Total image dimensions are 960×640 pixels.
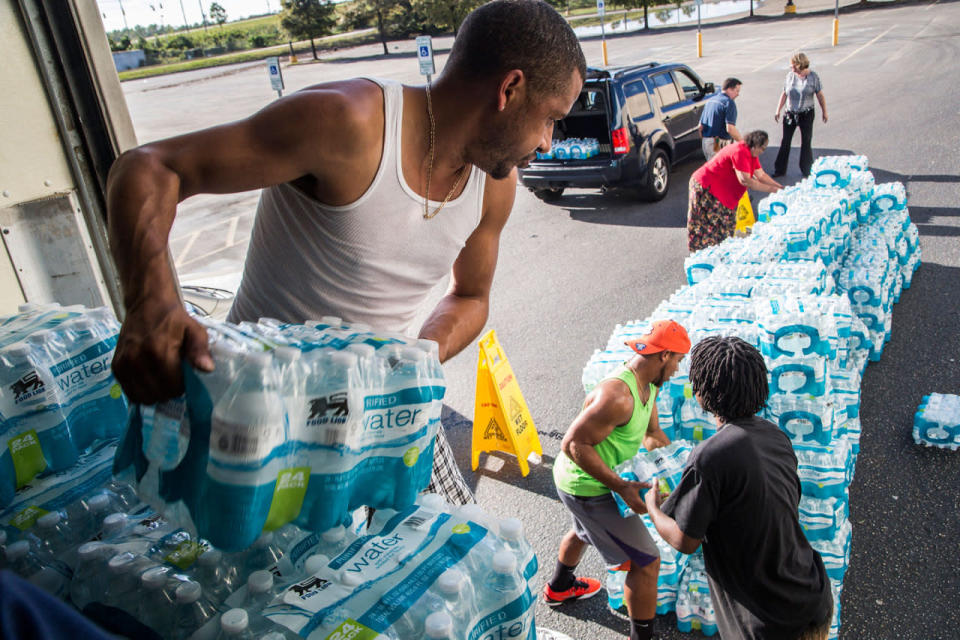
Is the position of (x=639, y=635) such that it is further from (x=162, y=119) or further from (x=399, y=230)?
(x=162, y=119)

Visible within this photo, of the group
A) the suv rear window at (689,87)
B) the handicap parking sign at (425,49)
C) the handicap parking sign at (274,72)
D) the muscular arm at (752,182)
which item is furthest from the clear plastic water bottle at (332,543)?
the handicap parking sign at (274,72)

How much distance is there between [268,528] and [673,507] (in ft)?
6.28

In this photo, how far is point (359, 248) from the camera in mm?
2086

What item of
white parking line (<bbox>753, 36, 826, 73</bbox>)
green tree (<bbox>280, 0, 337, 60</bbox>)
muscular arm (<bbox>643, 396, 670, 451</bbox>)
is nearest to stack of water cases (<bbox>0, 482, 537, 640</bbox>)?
muscular arm (<bbox>643, 396, 670, 451</bbox>)

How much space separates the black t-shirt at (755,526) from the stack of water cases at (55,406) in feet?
7.13

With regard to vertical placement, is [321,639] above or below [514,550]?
above

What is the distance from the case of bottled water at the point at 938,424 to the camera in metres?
4.90

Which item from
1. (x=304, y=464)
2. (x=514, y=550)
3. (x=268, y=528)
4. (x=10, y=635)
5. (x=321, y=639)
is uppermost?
(x=10, y=635)

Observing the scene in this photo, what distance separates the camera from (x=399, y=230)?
2.13 meters

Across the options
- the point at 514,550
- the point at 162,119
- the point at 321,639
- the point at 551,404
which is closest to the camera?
the point at 321,639

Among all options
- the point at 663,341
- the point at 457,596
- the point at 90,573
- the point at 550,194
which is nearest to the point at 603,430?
the point at 663,341

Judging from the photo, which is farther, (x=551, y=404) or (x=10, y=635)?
(x=551, y=404)

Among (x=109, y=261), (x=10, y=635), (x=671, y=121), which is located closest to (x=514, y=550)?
(x=10, y=635)

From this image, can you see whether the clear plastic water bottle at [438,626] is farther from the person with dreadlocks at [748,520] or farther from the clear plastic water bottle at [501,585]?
the person with dreadlocks at [748,520]
